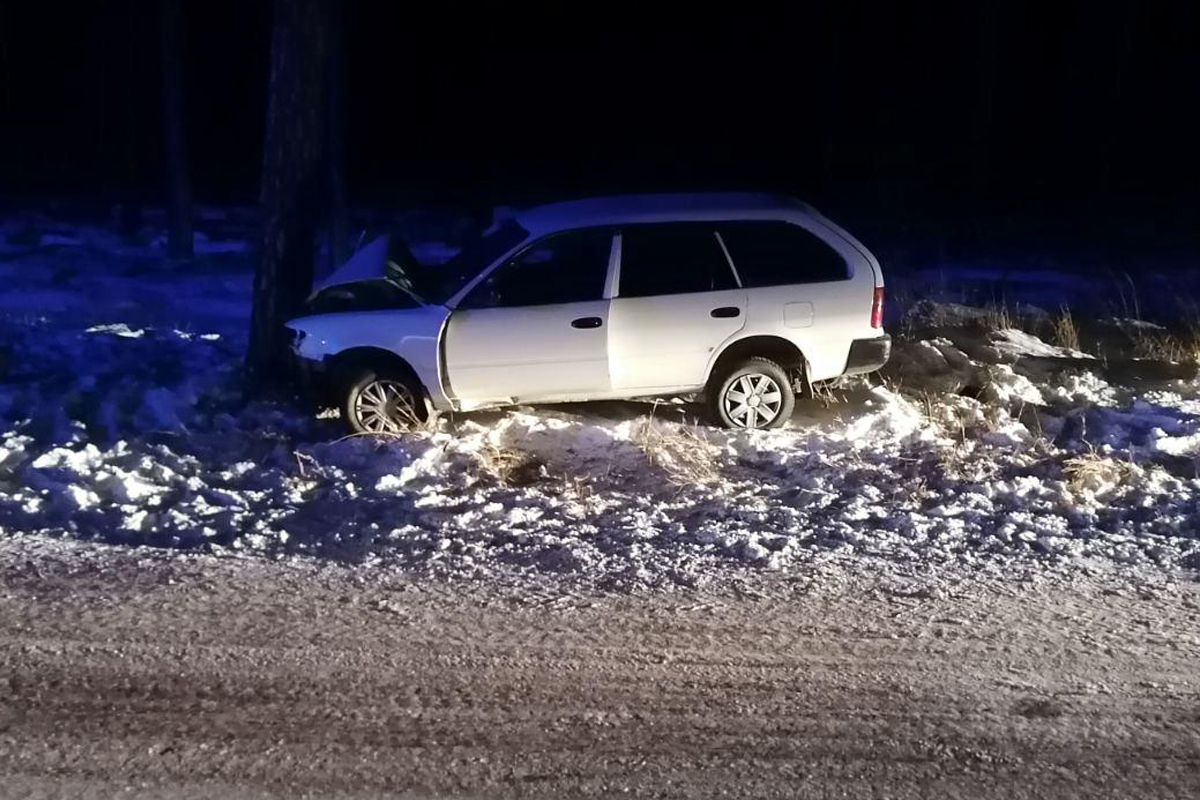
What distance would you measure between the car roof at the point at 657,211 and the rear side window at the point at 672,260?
9 centimetres

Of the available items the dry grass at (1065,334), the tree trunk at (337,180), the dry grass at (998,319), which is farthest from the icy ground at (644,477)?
the tree trunk at (337,180)

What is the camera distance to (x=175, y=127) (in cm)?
1554

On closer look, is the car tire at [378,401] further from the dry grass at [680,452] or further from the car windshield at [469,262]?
the dry grass at [680,452]

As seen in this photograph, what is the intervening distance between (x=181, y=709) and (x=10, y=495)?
3.10 metres

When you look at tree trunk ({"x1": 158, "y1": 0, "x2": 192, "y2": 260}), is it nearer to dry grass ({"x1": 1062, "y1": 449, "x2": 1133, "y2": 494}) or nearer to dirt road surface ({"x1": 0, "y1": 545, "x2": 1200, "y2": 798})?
dirt road surface ({"x1": 0, "y1": 545, "x2": 1200, "y2": 798})

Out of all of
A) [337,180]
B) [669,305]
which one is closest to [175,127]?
[337,180]

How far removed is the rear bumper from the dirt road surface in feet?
9.53

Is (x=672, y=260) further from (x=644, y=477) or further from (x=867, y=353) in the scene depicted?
(x=644, y=477)

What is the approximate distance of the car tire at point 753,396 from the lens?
9211 millimetres

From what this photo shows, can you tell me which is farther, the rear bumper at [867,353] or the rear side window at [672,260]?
the rear bumper at [867,353]

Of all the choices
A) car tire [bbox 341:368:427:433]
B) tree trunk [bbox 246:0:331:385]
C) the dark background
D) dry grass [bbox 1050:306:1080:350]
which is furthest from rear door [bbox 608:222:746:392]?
the dark background

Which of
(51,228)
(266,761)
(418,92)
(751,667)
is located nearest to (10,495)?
(266,761)

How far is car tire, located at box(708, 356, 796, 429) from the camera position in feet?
30.2

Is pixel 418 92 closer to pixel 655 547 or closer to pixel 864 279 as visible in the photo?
pixel 864 279
